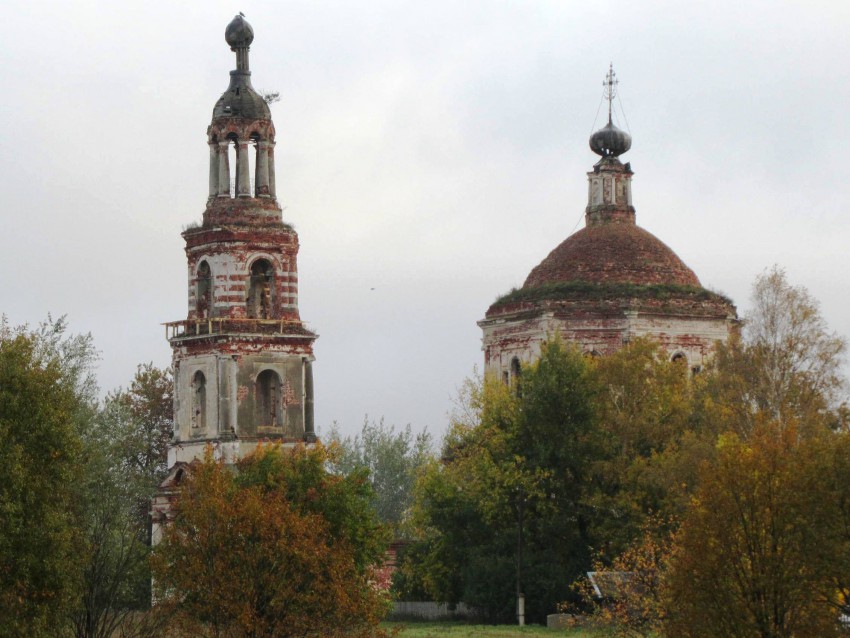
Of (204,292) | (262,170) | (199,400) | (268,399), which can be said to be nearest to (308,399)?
(268,399)

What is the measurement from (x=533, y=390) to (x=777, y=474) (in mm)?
21294

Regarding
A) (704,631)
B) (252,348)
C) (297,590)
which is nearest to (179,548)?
(297,590)

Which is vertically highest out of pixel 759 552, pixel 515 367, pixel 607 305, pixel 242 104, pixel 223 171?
pixel 242 104

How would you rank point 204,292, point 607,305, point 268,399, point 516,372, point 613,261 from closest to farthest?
point 268,399, point 204,292, point 607,305, point 613,261, point 516,372

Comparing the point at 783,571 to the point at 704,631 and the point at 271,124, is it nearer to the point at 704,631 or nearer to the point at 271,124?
the point at 704,631

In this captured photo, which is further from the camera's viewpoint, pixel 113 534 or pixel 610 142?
pixel 610 142

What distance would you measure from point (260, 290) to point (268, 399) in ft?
10.0

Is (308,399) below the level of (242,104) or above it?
below

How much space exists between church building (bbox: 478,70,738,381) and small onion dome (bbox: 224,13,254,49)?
1138 cm

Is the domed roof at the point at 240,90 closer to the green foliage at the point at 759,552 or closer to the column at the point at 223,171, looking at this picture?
the column at the point at 223,171

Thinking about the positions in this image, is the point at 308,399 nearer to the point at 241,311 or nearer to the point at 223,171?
the point at 241,311

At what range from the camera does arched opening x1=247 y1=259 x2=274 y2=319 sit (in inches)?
2256

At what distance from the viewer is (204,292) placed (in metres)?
57.6

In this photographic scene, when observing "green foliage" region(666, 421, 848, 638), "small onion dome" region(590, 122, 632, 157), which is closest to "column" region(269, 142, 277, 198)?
"small onion dome" region(590, 122, 632, 157)
